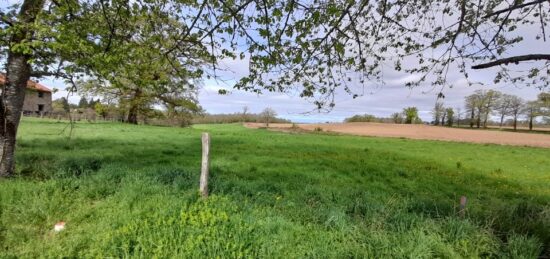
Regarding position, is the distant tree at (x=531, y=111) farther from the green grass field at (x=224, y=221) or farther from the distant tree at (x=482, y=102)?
the green grass field at (x=224, y=221)

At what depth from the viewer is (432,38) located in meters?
6.22

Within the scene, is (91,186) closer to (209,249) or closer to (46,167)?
(46,167)

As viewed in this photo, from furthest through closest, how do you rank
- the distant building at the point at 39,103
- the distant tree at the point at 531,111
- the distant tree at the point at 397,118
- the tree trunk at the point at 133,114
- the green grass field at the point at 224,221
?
the distant tree at the point at 397,118 < the distant tree at the point at 531,111 < the distant building at the point at 39,103 < the tree trunk at the point at 133,114 < the green grass field at the point at 224,221

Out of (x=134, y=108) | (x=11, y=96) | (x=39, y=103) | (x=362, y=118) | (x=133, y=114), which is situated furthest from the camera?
(x=362, y=118)

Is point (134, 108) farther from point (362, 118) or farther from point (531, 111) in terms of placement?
point (531, 111)

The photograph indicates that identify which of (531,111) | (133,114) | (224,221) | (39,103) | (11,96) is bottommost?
(224,221)

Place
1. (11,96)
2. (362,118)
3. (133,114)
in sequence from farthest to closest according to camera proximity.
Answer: (362,118) → (133,114) → (11,96)

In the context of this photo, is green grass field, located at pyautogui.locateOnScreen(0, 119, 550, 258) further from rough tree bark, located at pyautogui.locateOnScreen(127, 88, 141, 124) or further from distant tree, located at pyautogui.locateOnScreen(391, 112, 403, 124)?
distant tree, located at pyautogui.locateOnScreen(391, 112, 403, 124)

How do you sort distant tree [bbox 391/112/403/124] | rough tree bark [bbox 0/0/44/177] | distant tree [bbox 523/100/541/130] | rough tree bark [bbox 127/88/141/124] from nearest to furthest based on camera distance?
1. rough tree bark [bbox 0/0/44/177]
2. rough tree bark [bbox 127/88/141/124]
3. distant tree [bbox 523/100/541/130]
4. distant tree [bbox 391/112/403/124]

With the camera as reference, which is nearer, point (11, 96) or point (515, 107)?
point (11, 96)

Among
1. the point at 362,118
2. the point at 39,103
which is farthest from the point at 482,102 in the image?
the point at 39,103

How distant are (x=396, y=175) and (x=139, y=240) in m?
11.2

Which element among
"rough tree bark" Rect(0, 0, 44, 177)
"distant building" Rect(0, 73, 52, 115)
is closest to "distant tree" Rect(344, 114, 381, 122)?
"distant building" Rect(0, 73, 52, 115)

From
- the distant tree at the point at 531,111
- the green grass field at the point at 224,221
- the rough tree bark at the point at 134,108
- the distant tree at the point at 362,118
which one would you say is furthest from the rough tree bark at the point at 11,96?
the distant tree at the point at 531,111
